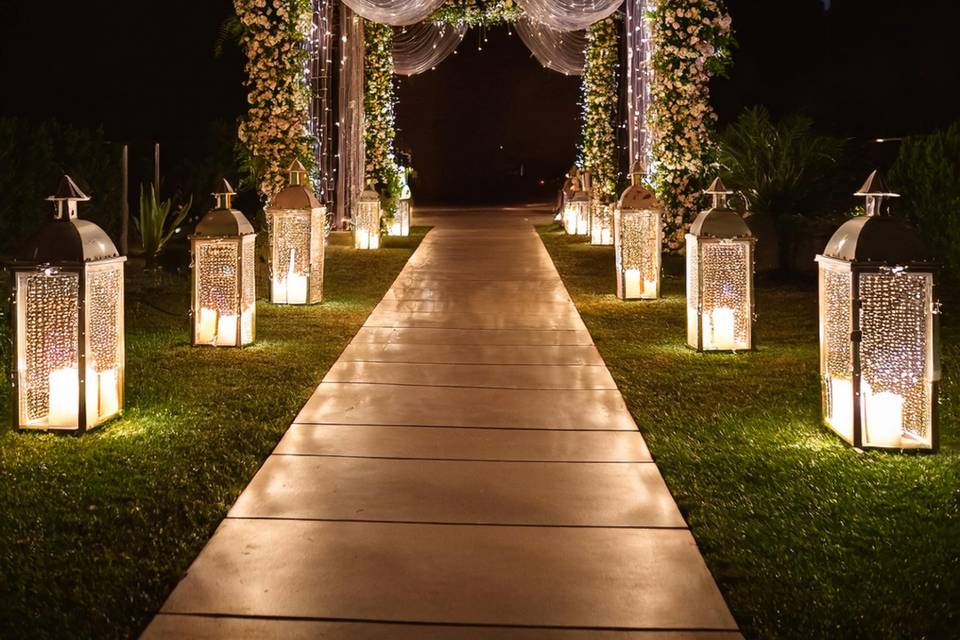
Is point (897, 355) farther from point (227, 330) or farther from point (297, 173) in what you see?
point (297, 173)

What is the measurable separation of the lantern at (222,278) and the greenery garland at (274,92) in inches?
195

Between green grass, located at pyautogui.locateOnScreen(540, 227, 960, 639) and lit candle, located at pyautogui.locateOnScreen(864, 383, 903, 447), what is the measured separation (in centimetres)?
7

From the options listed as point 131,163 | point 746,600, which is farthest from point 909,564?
point 131,163

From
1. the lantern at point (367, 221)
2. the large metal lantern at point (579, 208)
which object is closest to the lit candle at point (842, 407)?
the lantern at point (367, 221)

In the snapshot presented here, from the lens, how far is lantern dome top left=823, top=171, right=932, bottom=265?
4.66 meters

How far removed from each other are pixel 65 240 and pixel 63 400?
74 cm

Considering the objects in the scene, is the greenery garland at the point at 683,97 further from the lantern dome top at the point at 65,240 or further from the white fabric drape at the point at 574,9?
the lantern dome top at the point at 65,240

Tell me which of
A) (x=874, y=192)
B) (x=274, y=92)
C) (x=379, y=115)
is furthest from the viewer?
(x=379, y=115)

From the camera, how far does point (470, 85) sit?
33.1 metres

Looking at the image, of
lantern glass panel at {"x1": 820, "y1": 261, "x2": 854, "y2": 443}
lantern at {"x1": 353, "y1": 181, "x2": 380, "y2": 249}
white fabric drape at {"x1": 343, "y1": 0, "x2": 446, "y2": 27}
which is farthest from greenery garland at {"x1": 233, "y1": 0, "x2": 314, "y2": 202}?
lantern glass panel at {"x1": 820, "y1": 261, "x2": 854, "y2": 443}

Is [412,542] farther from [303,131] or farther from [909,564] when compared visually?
[303,131]

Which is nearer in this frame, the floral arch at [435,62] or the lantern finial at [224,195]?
the lantern finial at [224,195]

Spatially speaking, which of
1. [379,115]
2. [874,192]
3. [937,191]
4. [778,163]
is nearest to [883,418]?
[874,192]

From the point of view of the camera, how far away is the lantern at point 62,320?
4.88 m
